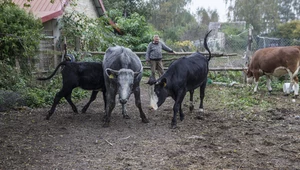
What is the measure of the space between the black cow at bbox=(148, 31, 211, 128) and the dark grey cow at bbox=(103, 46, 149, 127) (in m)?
0.40

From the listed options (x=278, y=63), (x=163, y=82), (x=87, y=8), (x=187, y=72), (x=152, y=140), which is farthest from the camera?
(x=87, y=8)

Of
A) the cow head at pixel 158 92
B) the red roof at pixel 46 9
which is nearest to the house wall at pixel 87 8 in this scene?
the red roof at pixel 46 9

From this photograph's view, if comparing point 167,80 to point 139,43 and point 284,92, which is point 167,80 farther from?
point 139,43

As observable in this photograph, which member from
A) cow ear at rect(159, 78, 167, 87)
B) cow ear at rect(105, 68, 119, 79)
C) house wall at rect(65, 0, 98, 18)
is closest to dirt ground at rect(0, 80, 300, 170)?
cow ear at rect(159, 78, 167, 87)

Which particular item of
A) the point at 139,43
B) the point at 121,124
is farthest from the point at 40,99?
the point at 139,43

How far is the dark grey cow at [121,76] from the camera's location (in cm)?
589

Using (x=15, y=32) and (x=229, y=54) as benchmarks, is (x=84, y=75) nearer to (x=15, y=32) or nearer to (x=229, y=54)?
(x=15, y=32)

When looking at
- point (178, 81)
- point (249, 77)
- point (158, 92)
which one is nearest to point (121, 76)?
point (158, 92)

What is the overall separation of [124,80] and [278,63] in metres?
5.99

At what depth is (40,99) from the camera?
8492 millimetres

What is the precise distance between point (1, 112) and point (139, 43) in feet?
38.1

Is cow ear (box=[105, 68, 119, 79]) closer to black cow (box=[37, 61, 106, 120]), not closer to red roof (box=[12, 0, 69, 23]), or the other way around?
black cow (box=[37, 61, 106, 120])

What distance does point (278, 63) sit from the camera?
32.4 ft

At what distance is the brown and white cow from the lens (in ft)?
31.4
